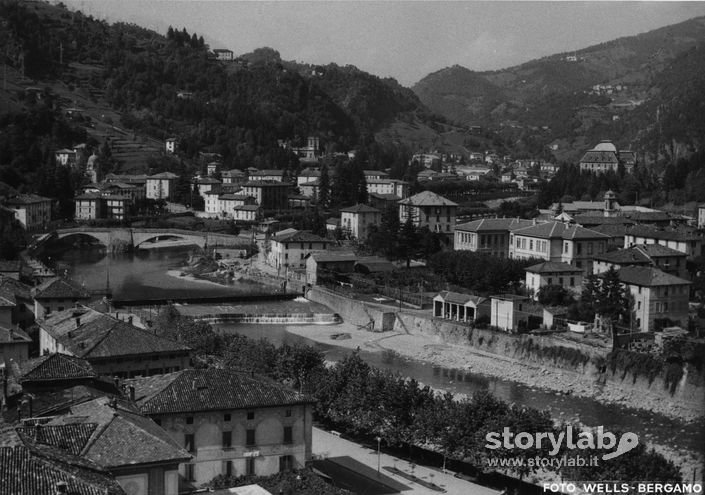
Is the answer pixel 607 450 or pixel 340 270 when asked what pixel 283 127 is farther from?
pixel 607 450

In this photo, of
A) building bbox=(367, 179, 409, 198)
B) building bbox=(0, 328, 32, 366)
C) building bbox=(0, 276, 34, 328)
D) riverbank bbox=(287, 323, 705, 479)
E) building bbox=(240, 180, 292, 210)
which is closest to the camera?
building bbox=(0, 328, 32, 366)

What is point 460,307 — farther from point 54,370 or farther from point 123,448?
point 123,448

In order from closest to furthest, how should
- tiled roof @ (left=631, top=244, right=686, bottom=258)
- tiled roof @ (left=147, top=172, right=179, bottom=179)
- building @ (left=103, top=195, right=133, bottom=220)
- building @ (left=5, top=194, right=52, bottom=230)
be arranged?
tiled roof @ (left=631, top=244, right=686, bottom=258)
building @ (left=5, top=194, right=52, bottom=230)
building @ (left=103, top=195, right=133, bottom=220)
tiled roof @ (left=147, top=172, right=179, bottom=179)

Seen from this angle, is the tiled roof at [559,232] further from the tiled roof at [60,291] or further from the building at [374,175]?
the building at [374,175]

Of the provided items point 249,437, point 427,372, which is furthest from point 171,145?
point 249,437

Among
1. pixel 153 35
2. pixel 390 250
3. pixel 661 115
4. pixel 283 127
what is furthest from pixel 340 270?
pixel 153 35

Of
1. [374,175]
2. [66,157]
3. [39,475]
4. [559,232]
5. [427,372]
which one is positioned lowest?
[427,372]

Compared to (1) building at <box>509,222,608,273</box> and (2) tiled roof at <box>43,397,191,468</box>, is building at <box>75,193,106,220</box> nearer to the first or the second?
(1) building at <box>509,222,608,273</box>

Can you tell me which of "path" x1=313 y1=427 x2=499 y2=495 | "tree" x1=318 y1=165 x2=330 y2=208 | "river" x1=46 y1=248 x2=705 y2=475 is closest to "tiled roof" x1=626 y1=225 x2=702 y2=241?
"river" x1=46 y1=248 x2=705 y2=475
